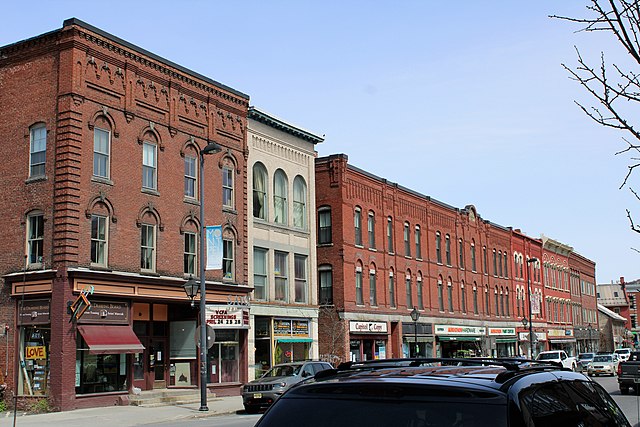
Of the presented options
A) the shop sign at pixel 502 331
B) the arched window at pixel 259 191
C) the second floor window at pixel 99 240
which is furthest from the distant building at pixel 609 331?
the second floor window at pixel 99 240

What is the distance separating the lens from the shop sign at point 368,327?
144 feet

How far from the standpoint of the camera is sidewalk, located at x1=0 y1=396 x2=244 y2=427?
23422 millimetres

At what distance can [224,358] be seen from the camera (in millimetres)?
34781

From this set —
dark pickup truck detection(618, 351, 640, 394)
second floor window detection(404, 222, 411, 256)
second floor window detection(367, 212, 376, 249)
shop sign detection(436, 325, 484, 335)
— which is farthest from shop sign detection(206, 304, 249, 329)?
shop sign detection(436, 325, 484, 335)

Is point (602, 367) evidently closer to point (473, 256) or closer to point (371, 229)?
point (473, 256)

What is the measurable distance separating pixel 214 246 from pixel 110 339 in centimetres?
532

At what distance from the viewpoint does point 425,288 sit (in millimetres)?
53719

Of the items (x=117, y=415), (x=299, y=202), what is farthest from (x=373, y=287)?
(x=117, y=415)

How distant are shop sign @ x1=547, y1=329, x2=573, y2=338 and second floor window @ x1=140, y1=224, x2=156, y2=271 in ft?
184

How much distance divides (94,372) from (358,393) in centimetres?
2560

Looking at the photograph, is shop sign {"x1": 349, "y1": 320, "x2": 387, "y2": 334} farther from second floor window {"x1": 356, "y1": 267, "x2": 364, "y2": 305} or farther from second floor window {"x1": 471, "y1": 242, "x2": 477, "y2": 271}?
second floor window {"x1": 471, "y1": 242, "x2": 477, "y2": 271}

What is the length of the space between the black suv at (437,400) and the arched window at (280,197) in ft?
115

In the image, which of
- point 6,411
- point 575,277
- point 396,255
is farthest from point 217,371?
point 575,277

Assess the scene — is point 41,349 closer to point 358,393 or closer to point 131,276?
point 131,276
